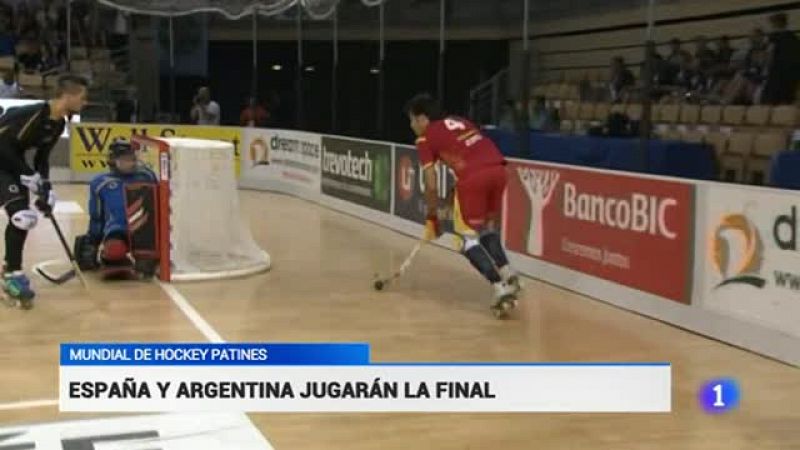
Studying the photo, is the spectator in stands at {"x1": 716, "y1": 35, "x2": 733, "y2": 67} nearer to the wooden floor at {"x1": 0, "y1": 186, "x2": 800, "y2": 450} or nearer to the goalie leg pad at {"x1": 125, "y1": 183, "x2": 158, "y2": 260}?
the wooden floor at {"x1": 0, "y1": 186, "x2": 800, "y2": 450}

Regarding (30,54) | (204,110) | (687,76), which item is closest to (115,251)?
(687,76)

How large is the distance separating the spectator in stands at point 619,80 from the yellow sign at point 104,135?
7.18 m

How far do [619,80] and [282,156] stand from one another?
6.43 metres

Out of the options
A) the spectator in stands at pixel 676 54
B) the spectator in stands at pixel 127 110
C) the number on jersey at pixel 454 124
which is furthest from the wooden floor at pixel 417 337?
the spectator in stands at pixel 127 110

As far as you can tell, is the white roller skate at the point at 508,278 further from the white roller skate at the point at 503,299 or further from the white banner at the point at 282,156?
the white banner at the point at 282,156

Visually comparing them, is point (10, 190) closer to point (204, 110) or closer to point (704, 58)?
point (704, 58)

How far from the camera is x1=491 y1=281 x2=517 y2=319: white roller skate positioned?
707 cm

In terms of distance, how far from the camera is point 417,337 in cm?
647

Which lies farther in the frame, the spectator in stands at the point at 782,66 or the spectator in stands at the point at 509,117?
the spectator in stands at the point at 509,117

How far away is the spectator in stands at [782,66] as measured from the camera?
9156 mm

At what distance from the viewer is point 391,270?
9211 millimetres

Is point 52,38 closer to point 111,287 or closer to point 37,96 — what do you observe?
point 37,96

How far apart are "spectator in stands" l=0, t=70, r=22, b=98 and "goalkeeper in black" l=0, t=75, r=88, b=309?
12.4 meters

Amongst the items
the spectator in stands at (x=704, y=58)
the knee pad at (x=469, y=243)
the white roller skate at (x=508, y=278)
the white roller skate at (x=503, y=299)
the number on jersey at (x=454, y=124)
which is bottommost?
the white roller skate at (x=503, y=299)
